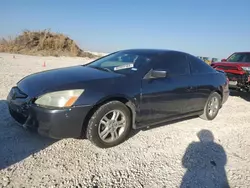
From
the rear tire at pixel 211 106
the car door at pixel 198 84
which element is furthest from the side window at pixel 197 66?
the rear tire at pixel 211 106

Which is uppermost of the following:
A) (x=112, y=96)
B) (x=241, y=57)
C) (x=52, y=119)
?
(x=241, y=57)

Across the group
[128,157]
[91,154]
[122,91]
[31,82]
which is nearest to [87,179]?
[91,154]

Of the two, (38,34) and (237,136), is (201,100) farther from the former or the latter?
(38,34)

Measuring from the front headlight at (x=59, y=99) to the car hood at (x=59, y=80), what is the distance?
76 millimetres

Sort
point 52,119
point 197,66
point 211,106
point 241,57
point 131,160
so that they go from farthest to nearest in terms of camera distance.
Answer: point 241,57, point 211,106, point 197,66, point 131,160, point 52,119

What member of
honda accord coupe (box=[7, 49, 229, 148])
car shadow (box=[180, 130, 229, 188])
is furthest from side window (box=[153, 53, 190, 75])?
car shadow (box=[180, 130, 229, 188])

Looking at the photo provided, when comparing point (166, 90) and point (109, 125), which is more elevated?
point (166, 90)

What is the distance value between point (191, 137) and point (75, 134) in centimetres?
212

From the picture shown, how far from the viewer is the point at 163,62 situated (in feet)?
12.9

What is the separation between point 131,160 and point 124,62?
1792mm

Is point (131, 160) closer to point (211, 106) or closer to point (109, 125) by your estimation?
point (109, 125)

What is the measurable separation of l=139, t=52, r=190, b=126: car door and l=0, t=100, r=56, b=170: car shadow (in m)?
1.56

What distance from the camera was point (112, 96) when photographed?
3088 millimetres

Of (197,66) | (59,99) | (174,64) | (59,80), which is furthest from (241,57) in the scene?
(59,99)
